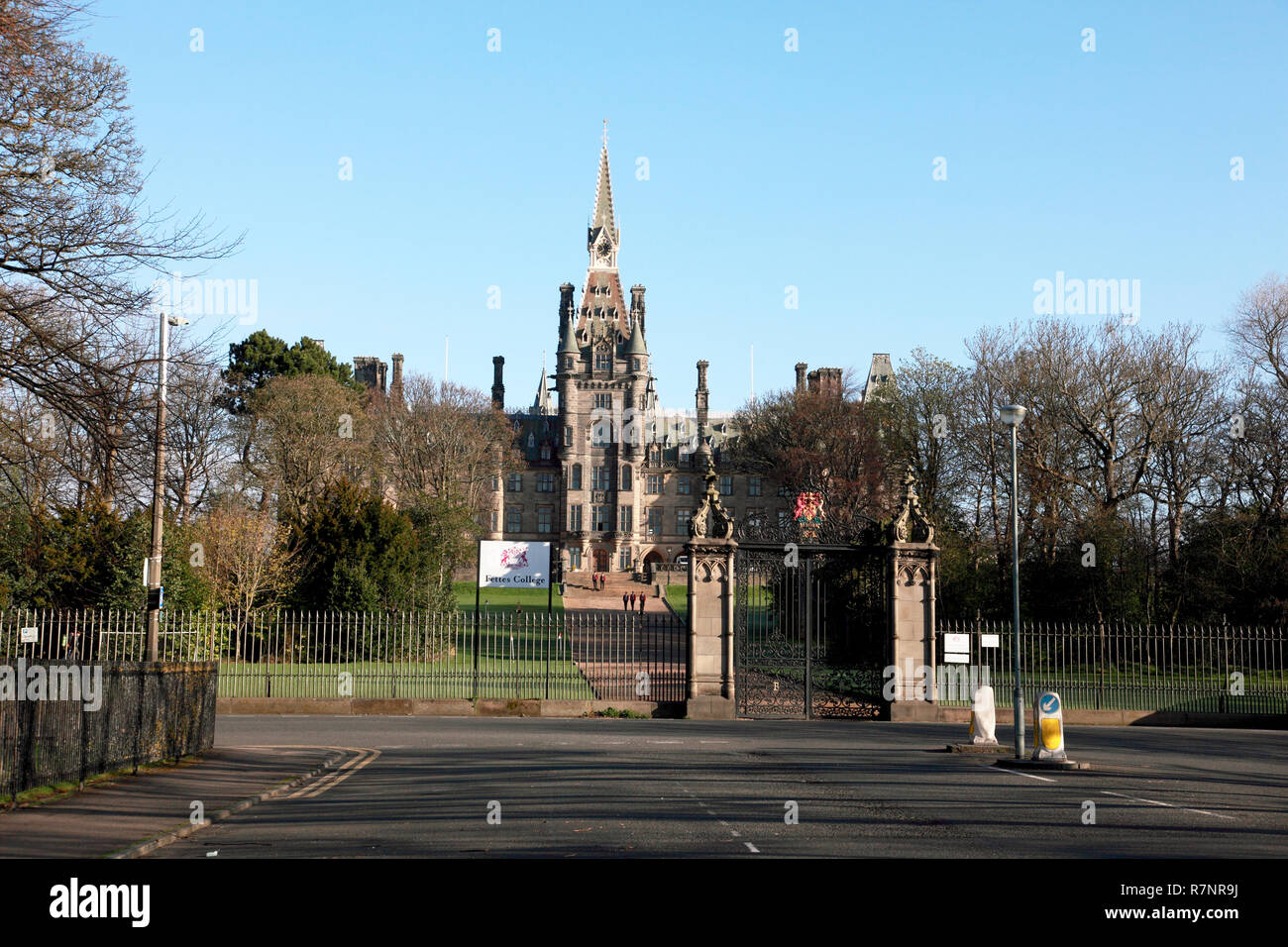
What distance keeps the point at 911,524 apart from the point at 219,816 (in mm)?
20433

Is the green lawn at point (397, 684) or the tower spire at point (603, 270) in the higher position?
the tower spire at point (603, 270)

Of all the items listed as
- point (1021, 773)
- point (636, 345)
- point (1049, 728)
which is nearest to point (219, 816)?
point (1021, 773)

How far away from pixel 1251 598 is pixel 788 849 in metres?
36.3

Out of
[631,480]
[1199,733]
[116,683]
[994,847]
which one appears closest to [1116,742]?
[1199,733]

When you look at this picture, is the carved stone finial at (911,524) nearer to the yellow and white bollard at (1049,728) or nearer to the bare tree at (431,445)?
the yellow and white bollard at (1049,728)

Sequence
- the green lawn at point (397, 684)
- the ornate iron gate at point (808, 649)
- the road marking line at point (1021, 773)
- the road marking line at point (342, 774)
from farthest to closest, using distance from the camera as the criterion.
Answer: the green lawn at point (397, 684) < the ornate iron gate at point (808, 649) < the road marking line at point (1021, 773) < the road marking line at point (342, 774)

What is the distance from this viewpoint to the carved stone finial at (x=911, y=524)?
2931 centimetres

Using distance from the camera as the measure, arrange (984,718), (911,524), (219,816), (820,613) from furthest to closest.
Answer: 1. (820,613)
2. (911,524)
3. (984,718)
4. (219,816)

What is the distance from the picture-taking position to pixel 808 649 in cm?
2869

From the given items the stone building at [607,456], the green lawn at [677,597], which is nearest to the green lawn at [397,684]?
the green lawn at [677,597]

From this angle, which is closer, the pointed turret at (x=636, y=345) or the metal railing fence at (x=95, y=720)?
the metal railing fence at (x=95, y=720)

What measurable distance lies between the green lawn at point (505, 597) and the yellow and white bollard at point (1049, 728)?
5009cm

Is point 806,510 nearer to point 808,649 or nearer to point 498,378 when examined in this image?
point 808,649
